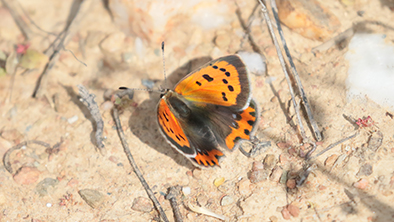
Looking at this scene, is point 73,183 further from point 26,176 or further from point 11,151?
point 11,151

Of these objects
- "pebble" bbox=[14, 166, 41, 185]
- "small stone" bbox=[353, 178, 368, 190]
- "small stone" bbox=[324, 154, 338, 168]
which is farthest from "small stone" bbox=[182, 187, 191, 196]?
"pebble" bbox=[14, 166, 41, 185]

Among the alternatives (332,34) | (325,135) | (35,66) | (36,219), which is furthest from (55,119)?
(332,34)

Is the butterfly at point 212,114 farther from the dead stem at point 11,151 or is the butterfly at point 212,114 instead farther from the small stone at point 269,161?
the dead stem at point 11,151

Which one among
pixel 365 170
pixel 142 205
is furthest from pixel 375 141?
pixel 142 205

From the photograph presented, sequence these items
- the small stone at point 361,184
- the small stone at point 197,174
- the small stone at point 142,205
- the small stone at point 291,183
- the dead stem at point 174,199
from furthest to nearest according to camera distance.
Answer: the small stone at point 197,174 → the small stone at point 142,205 → the dead stem at point 174,199 → the small stone at point 291,183 → the small stone at point 361,184

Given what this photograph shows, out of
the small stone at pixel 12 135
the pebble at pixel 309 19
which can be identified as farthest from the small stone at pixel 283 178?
the small stone at pixel 12 135

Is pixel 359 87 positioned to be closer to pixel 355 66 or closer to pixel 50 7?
pixel 355 66

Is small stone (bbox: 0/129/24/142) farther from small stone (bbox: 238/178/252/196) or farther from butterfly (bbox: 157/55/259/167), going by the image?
small stone (bbox: 238/178/252/196)
